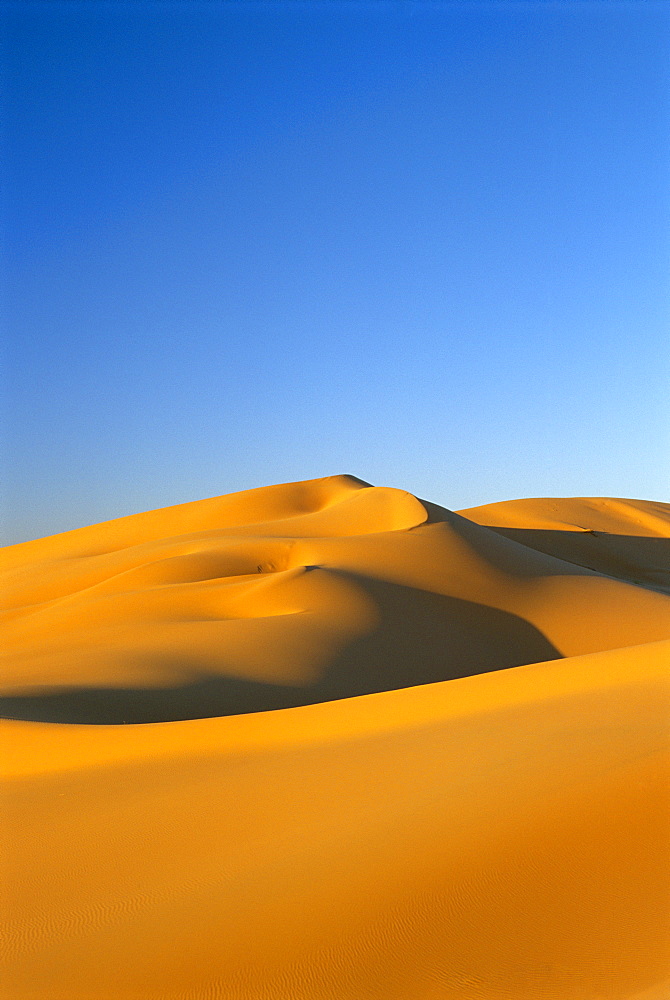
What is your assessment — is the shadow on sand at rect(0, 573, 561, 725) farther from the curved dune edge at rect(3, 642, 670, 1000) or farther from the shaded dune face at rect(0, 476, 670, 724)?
the curved dune edge at rect(3, 642, 670, 1000)

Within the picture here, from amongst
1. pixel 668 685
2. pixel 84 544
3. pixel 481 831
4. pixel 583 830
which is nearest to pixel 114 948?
pixel 481 831

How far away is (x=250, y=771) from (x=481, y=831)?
2.14 meters

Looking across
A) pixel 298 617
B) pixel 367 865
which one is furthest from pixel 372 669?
pixel 367 865

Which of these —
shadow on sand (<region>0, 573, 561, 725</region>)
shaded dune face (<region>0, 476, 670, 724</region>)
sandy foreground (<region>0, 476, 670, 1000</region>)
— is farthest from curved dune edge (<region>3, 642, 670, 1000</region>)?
shaded dune face (<region>0, 476, 670, 724</region>)

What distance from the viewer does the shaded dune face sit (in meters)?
10.8

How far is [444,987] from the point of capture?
326 centimetres

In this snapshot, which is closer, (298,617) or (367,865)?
(367,865)

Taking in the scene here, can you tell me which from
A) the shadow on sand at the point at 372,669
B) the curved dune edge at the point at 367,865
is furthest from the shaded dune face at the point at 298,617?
the curved dune edge at the point at 367,865

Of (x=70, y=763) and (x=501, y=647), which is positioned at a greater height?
(x=70, y=763)

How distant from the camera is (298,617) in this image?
14.0 meters

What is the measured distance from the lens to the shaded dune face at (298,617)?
10.8 metres

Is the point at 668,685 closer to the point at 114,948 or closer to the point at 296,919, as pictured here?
the point at 296,919

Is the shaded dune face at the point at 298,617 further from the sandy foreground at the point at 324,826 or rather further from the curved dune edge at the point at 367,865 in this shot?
the curved dune edge at the point at 367,865

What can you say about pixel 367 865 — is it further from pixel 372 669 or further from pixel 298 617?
pixel 298 617
